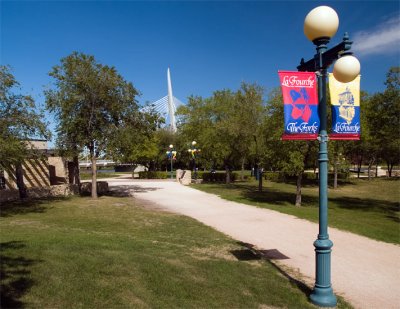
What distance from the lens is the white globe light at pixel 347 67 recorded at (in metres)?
5.29

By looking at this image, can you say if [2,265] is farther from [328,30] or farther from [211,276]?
[328,30]

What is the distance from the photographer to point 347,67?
529 cm

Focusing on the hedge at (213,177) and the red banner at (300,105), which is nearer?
the red banner at (300,105)

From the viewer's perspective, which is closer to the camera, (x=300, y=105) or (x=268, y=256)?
(x=300, y=105)

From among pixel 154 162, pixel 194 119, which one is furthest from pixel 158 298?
pixel 154 162

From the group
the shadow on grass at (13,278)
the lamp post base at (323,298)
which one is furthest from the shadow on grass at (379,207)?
the shadow on grass at (13,278)

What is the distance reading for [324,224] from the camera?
568 centimetres

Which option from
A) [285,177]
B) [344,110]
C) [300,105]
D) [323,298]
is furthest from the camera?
[285,177]

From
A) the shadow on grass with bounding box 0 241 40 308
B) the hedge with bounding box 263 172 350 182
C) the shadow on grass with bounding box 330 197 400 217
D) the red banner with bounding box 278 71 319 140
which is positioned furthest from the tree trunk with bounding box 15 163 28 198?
the hedge with bounding box 263 172 350 182

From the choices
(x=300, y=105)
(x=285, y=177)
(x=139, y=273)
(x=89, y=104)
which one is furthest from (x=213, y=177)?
(x=300, y=105)

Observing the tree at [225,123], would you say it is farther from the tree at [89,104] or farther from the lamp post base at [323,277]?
the lamp post base at [323,277]

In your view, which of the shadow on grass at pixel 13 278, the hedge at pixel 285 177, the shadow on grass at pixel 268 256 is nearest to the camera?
the shadow on grass at pixel 13 278

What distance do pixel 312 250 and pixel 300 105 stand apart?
4.79m

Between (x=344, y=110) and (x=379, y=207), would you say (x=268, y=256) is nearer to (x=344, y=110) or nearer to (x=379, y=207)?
(x=344, y=110)
